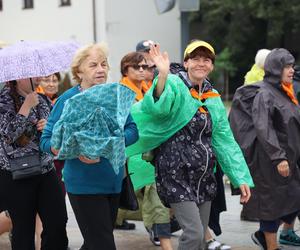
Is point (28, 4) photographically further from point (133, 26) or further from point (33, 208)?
point (33, 208)

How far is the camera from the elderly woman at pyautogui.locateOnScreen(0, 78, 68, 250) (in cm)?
481

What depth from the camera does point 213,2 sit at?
32.2m

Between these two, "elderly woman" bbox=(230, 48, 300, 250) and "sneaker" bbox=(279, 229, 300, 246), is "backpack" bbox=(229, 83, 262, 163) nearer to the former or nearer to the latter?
"elderly woman" bbox=(230, 48, 300, 250)

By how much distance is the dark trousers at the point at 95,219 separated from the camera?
171 inches

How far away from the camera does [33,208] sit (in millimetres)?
4918

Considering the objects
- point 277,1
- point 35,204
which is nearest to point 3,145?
point 35,204

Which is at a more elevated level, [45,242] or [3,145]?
[3,145]

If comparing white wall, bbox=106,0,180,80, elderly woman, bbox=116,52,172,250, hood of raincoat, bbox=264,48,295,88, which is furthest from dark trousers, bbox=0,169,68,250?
white wall, bbox=106,0,180,80

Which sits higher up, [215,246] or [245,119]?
[245,119]

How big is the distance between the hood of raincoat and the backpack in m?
0.14

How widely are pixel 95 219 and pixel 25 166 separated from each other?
0.72 m

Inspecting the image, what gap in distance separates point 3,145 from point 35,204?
474 millimetres

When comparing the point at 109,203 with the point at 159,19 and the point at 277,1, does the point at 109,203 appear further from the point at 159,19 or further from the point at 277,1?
the point at 159,19

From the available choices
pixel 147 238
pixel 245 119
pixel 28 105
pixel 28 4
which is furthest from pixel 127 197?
pixel 28 4
